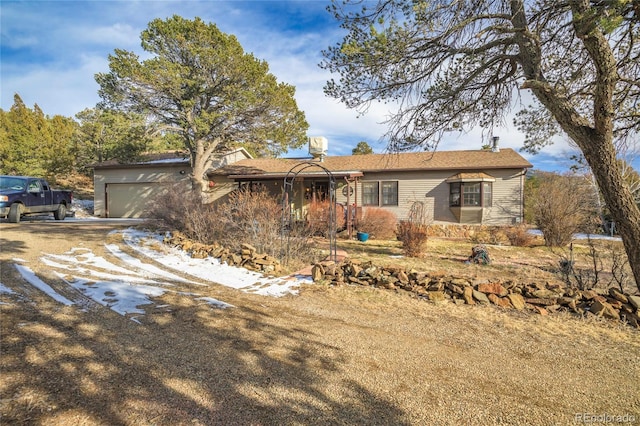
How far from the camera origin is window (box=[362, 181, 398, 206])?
16.3 metres

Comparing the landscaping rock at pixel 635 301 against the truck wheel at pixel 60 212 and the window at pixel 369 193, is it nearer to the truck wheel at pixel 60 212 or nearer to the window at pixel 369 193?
the window at pixel 369 193

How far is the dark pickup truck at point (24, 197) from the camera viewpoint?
424 inches

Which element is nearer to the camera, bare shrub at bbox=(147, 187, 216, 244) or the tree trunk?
the tree trunk

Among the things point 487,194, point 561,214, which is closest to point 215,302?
point 561,214

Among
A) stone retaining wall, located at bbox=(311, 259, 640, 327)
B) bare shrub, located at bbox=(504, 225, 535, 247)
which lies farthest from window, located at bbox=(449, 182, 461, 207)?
stone retaining wall, located at bbox=(311, 259, 640, 327)

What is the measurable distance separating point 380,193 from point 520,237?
6521 millimetres

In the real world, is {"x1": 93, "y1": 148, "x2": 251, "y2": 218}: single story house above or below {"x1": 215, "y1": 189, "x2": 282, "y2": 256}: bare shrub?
above

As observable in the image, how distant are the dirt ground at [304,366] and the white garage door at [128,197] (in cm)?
1460

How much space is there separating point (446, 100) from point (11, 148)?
27.3 meters

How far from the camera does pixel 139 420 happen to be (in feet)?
6.95

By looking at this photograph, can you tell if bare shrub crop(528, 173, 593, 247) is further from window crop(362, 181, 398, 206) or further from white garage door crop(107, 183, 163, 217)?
white garage door crop(107, 183, 163, 217)

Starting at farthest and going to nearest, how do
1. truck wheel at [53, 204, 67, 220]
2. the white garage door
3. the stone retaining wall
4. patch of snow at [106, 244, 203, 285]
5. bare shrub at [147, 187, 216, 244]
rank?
1. the white garage door
2. truck wheel at [53, 204, 67, 220]
3. bare shrub at [147, 187, 216, 244]
4. patch of snow at [106, 244, 203, 285]
5. the stone retaining wall

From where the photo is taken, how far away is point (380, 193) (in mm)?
16422

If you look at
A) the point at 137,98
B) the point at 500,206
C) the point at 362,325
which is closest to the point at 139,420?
the point at 362,325
